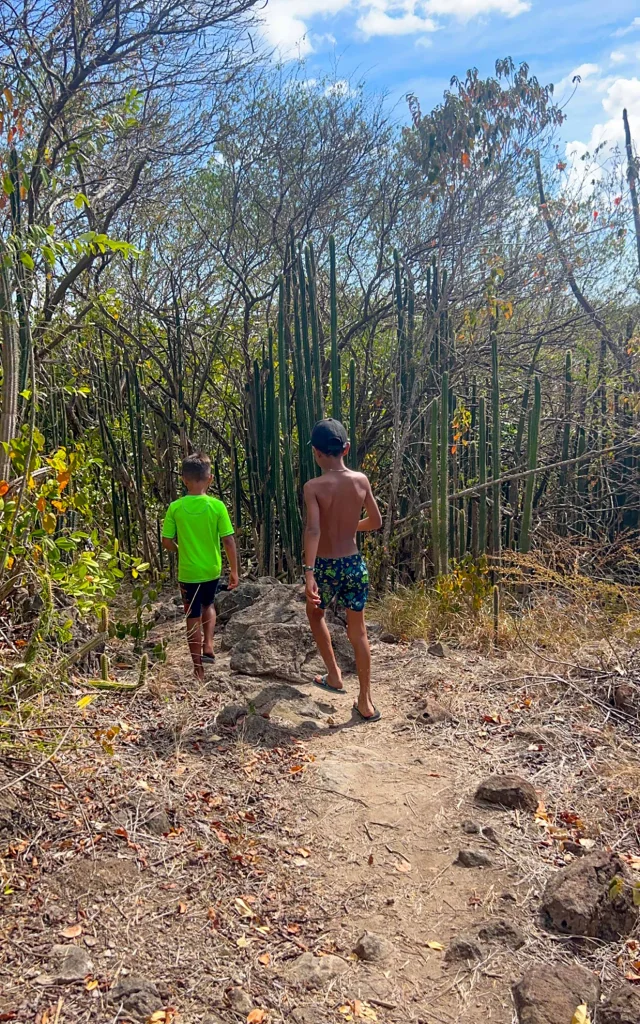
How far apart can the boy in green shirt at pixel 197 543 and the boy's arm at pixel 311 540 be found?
63 cm

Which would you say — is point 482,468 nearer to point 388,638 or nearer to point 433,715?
point 388,638

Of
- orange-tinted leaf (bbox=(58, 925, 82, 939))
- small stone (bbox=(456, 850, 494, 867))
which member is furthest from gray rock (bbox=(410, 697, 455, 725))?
orange-tinted leaf (bbox=(58, 925, 82, 939))

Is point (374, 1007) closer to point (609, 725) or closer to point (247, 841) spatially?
point (247, 841)

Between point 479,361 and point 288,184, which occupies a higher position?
point 288,184

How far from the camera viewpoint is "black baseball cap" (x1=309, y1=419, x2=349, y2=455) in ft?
11.3

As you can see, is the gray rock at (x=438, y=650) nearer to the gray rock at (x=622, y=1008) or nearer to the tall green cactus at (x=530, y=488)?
the tall green cactus at (x=530, y=488)

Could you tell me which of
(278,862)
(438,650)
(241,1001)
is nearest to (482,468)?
(438,650)

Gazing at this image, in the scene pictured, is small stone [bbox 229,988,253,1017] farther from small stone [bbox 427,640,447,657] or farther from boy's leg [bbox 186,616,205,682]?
small stone [bbox 427,640,447,657]

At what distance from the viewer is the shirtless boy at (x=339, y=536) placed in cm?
345

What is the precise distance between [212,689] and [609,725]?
1.81 m

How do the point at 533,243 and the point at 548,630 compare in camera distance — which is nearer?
the point at 548,630

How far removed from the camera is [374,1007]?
184cm

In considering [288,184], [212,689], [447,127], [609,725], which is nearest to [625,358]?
[447,127]

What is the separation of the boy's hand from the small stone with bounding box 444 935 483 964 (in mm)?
1549
